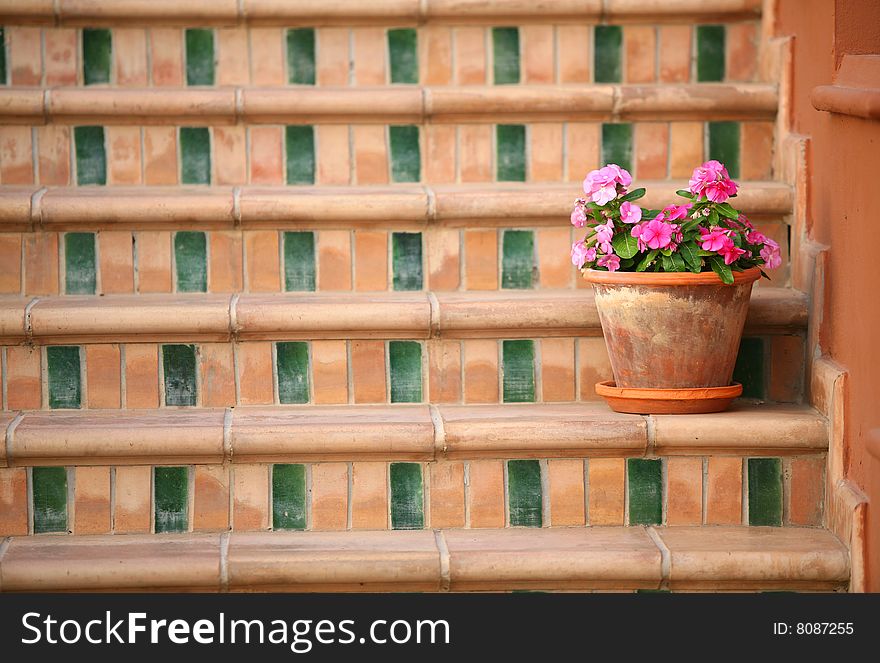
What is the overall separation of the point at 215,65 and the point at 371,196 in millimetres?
565

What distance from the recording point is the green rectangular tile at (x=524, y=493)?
2.78m

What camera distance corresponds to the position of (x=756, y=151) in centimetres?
323

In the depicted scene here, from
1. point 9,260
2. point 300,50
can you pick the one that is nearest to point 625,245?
point 300,50

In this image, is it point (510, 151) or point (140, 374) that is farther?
point (510, 151)

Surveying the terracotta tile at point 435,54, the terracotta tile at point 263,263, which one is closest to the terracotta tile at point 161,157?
the terracotta tile at point 263,263

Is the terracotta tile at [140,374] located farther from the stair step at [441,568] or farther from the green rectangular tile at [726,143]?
the green rectangular tile at [726,143]

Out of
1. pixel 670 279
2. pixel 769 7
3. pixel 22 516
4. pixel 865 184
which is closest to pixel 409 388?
pixel 670 279

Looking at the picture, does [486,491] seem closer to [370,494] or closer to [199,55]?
[370,494]

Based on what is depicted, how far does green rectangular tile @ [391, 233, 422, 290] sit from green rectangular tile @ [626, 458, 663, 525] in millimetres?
667

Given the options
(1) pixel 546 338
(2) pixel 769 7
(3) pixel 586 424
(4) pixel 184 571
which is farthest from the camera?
(2) pixel 769 7

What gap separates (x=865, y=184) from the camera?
8.47ft

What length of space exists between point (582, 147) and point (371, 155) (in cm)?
49

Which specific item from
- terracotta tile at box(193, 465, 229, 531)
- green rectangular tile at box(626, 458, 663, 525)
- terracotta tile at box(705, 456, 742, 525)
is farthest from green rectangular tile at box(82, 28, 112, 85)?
terracotta tile at box(705, 456, 742, 525)

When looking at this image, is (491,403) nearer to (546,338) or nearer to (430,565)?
(546,338)
